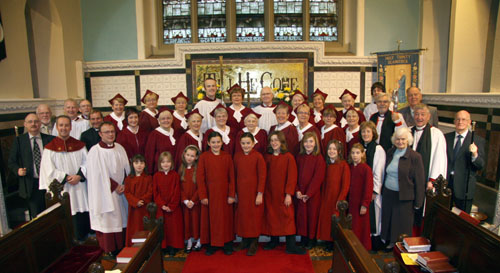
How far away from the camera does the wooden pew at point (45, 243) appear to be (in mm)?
2258

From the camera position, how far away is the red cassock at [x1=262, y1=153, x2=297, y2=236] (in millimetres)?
3717

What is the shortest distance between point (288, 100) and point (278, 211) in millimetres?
2696

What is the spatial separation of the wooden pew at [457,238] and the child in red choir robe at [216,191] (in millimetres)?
1998

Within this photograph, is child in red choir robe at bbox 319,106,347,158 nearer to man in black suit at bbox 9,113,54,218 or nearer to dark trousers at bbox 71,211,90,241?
dark trousers at bbox 71,211,90,241

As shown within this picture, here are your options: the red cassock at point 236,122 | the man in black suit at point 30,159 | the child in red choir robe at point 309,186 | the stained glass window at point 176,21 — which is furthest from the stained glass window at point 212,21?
the child in red choir robe at point 309,186

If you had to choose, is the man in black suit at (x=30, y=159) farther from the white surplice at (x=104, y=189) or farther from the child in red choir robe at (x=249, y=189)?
the child in red choir robe at (x=249, y=189)

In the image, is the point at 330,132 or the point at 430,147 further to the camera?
the point at 330,132

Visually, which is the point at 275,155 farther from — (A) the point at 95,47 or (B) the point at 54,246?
(A) the point at 95,47

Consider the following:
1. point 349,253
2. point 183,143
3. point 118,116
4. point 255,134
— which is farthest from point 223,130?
point 349,253

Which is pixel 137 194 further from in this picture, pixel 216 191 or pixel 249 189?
pixel 249 189

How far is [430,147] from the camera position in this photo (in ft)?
12.6

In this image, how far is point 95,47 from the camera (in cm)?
764

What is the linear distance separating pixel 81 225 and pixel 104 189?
0.94m

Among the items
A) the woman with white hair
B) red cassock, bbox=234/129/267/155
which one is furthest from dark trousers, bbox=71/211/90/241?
the woman with white hair
